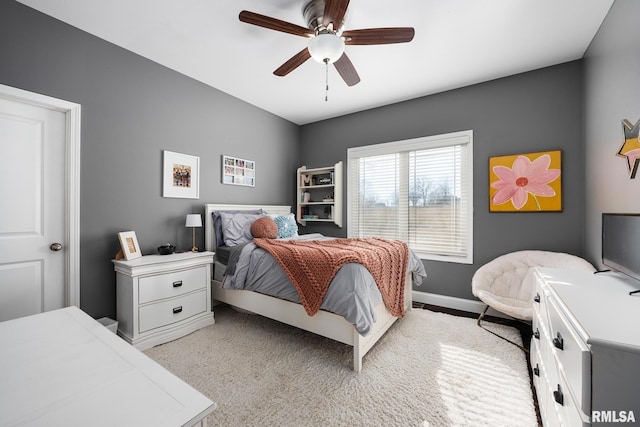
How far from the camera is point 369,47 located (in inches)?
96.7

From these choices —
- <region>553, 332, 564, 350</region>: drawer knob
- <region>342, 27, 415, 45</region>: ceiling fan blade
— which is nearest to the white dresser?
<region>553, 332, 564, 350</region>: drawer knob

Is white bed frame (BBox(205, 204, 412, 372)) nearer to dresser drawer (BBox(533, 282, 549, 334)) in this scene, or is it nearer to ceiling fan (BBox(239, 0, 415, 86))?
dresser drawer (BBox(533, 282, 549, 334))

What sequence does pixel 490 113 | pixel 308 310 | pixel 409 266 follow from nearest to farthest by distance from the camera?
pixel 308 310
pixel 409 266
pixel 490 113

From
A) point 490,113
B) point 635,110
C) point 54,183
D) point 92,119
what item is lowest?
point 54,183

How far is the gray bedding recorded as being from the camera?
188cm

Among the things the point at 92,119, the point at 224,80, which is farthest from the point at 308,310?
the point at 224,80

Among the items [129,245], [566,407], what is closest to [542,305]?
[566,407]

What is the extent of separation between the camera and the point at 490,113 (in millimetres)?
3057

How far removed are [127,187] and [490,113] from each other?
404cm

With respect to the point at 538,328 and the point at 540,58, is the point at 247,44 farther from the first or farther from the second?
the point at 538,328

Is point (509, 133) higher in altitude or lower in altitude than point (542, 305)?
higher

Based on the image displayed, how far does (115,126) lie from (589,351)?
3.47 meters

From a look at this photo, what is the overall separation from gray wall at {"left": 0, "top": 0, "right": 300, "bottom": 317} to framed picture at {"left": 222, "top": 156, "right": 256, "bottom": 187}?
0.31 ft

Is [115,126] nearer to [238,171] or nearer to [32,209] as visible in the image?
[32,209]
